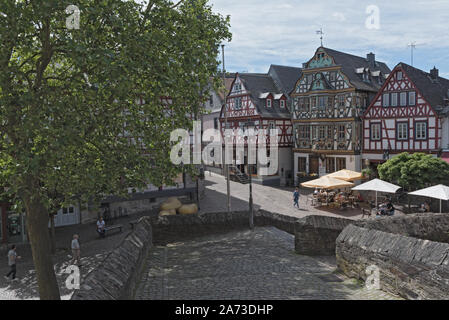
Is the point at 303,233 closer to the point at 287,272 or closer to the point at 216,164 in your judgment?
the point at 287,272

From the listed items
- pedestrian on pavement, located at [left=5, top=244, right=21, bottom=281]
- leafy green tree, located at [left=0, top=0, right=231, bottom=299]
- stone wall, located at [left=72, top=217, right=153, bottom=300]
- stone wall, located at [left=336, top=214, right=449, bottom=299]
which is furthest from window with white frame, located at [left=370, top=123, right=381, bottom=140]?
pedestrian on pavement, located at [left=5, top=244, right=21, bottom=281]

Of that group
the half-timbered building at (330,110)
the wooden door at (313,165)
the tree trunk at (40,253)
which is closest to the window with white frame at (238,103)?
the half-timbered building at (330,110)

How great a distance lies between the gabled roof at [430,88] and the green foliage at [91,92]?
73.4 ft

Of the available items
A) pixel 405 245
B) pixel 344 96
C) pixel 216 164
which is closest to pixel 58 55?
pixel 405 245

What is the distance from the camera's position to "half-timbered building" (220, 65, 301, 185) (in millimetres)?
39594

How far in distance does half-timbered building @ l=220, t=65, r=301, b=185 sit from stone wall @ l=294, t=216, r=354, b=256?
2413cm

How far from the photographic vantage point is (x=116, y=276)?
8438 millimetres

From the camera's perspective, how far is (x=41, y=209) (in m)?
11.6

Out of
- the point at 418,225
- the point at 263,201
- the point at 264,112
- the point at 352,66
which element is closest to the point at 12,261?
the point at 418,225

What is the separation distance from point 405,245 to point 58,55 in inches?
456

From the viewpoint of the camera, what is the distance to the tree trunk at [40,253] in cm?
1101

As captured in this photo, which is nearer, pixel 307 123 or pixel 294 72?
pixel 307 123

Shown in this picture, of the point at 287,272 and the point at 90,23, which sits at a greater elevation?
the point at 90,23

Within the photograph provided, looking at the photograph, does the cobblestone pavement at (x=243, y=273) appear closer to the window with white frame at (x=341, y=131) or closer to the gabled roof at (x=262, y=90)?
the window with white frame at (x=341, y=131)
